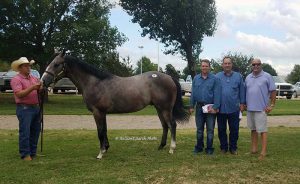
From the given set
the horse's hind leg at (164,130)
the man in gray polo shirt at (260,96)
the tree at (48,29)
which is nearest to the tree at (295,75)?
the tree at (48,29)

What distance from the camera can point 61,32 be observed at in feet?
84.3

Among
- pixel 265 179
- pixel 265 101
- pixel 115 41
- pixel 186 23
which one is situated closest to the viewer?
pixel 265 179

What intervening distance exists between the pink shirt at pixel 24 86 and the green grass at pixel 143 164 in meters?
1.14

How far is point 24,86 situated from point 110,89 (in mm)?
1692

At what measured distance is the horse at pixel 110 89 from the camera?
27.8ft

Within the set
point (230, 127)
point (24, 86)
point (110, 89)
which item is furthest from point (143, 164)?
point (24, 86)

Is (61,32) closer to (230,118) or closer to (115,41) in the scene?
(115,41)

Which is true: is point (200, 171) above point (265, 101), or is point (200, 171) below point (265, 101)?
below

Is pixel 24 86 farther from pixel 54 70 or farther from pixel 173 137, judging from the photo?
pixel 173 137

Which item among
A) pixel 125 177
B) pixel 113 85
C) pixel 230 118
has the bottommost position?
pixel 125 177

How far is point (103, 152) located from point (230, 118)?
8.83ft

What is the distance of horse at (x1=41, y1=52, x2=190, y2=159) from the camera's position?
8.46 meters

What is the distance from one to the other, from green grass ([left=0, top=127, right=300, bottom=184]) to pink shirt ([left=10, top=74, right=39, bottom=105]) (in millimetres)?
1138

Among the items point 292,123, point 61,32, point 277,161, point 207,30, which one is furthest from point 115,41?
point 277,161
